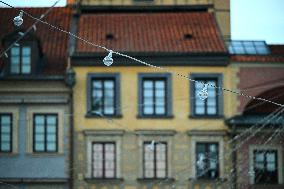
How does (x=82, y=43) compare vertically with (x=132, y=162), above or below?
above

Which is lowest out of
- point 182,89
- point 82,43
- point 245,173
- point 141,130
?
point 245,173

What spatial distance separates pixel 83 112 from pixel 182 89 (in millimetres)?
3689

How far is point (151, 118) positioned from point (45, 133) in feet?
12.6

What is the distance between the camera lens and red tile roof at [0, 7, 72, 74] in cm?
2450

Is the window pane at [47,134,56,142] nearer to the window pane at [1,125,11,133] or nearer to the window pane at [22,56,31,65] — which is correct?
the window pane at [1,125,11,133]

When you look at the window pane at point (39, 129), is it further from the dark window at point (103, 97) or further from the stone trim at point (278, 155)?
the stone trim at point (278, 155)

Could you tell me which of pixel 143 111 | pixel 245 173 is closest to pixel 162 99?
pixel 143 111

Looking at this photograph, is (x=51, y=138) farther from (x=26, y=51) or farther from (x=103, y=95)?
(x=26, y=51)

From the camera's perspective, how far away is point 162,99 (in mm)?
23828

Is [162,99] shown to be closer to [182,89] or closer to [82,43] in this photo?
[182,89]

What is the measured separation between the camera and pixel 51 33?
2614 cm

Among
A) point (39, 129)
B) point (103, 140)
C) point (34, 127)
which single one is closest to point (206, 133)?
point (103, 140)

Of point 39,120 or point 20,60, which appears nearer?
point 39,120

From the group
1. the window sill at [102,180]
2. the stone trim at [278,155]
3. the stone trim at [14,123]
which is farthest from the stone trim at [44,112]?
the stone trim at [278,155]
